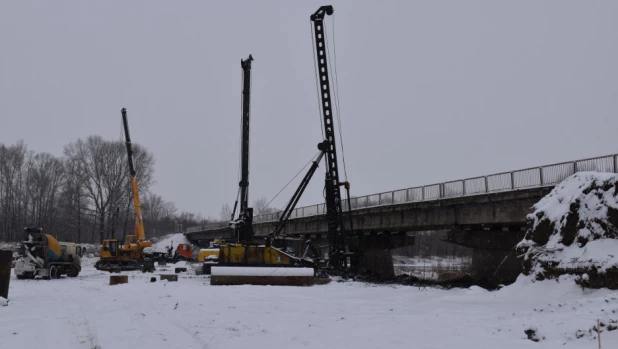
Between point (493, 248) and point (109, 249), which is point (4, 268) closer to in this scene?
point (493, 248)

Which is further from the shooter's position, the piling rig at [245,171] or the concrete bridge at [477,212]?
the piling rig at [245,171]

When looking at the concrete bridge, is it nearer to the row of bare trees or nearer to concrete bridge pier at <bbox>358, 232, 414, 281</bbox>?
concrete bridge pier at <bbox>358, 232, 414, 281</bbox>

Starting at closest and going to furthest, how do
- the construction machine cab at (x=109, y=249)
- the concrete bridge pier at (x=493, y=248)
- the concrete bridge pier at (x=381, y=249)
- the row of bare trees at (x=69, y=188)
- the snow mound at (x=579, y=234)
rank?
the snow mound at (x=579, y=234) < the concrete bridge pier at (x=493, y=248) < the concrete bridge pier at (x=381, y=249) < the construction machine cab at (x=109, y=249) < the row of bare trees at (x=69, y=188)

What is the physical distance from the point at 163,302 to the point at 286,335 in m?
7.48

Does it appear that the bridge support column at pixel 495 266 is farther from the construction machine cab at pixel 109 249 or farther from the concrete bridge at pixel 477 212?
the construction machine cab at pixel 109 249

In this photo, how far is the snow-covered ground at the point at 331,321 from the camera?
8.88 metres

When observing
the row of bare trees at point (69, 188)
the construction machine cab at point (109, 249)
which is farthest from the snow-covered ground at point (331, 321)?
the row of bare trees at point (69, 188)

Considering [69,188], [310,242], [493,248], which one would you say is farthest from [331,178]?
[69,188]

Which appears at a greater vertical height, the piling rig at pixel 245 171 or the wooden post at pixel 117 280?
the piling rig at pixel 245 171

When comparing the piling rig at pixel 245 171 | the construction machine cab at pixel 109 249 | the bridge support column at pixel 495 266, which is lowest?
the bridge support column at pixel 495 266

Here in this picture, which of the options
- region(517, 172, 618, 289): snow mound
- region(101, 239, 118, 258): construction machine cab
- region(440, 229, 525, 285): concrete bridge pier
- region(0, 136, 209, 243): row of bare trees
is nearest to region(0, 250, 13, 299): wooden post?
region(517, 172, 618, 289): snow mound

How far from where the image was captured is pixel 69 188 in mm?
91750

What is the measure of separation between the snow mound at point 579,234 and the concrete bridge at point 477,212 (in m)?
7.07

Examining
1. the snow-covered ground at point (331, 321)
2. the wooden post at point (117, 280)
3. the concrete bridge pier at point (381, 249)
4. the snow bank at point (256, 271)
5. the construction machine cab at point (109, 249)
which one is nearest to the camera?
the snow-covered ground at point (331, 321)
